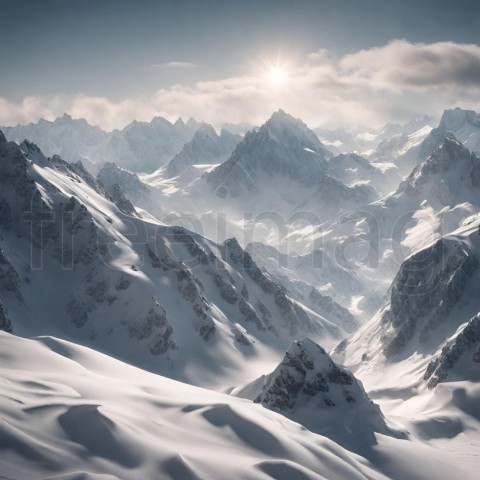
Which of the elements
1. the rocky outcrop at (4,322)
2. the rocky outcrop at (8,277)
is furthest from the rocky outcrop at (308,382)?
the rocky outcrop at (8,277)

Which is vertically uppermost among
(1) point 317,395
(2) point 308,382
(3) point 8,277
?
(3) point 8,277

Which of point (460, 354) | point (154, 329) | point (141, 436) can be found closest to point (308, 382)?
point (141, 436)

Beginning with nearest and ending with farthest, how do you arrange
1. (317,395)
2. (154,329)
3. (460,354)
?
(317,395)
(460,354)
(154,329)

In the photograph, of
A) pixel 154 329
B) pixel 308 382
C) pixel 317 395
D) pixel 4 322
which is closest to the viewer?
pixel 317 395

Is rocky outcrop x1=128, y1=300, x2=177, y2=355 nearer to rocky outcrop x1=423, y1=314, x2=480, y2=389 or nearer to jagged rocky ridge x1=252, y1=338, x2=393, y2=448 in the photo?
jagged rocky ridge x1=252, y1=338, x2=393, y2=448

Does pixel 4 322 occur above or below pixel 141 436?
above

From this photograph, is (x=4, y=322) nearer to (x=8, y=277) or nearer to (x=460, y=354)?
(x=8, y=277)

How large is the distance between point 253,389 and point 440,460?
47.9 m

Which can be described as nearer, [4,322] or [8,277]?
[4,322]

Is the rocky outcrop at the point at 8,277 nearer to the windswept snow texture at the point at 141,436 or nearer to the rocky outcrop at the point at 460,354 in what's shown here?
the windswept snow texture at the point at 141,436

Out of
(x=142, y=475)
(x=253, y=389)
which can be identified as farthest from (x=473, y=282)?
(x=142, y=475)

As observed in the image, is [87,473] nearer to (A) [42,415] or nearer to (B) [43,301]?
(A) [42,415]

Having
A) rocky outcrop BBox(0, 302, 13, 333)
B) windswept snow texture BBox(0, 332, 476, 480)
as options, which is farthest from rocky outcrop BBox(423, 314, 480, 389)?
rocky outcrop BBox(0, 302, 13, 333)

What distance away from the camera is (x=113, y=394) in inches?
3157
